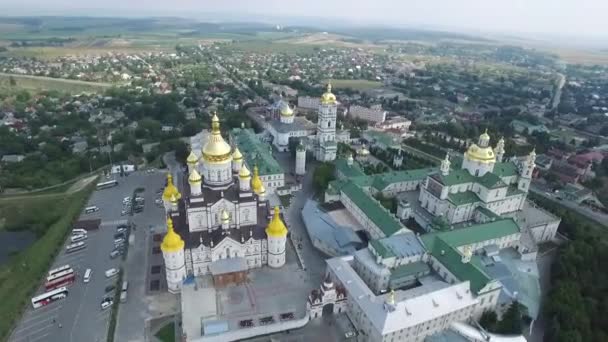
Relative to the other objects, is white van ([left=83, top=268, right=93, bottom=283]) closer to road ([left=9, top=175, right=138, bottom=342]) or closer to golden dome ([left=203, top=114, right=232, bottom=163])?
road ([left=9, top=175, right=138, bottom=342])

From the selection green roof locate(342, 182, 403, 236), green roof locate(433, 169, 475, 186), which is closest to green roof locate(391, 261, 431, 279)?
green roof locate(342, 182, 403, 236)

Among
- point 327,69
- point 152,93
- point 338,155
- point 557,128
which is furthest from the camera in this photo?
point 327,69

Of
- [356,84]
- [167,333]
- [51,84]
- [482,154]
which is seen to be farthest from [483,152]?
[51,84]

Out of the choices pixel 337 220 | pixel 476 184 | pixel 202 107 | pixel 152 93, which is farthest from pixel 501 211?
pixel 152 93

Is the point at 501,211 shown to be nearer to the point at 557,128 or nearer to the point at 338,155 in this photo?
the point at 338,155

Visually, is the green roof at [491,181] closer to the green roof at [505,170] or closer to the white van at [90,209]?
the green roof at [505,170]

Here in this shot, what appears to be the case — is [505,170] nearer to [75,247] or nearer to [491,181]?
[491,181]

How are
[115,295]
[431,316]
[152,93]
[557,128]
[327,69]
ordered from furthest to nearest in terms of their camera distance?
[327,69]
[152,93]
[557,128]
[115,295]
[431,316]
